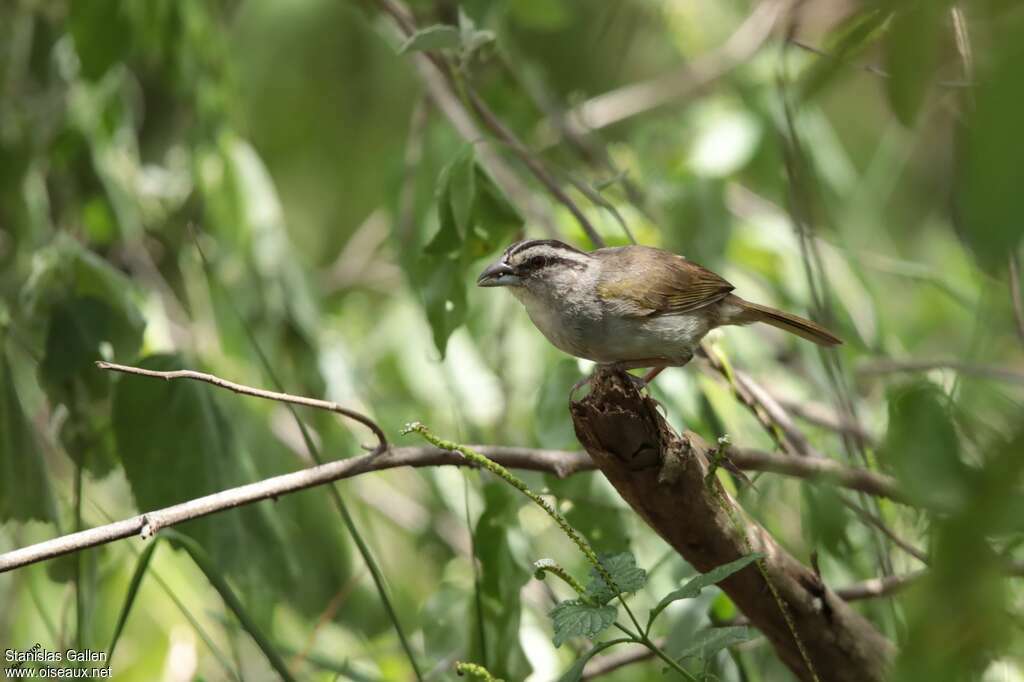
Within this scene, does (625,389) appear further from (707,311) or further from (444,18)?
(444,18)

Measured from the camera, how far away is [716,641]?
2184 mm

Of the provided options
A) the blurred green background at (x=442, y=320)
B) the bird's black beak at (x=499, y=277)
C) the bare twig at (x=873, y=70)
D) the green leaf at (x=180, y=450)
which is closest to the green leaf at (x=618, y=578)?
the blurred green background at (x=442, y=320)

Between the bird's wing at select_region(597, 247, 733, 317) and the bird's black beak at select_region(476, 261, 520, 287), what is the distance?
0.29m

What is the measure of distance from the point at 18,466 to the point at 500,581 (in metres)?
1.30

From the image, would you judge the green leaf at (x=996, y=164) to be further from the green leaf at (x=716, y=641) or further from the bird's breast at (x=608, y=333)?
the bird's breast at (x=608, y=333)

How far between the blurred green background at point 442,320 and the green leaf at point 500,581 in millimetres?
11

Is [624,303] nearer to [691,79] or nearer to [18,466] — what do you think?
[18,466]

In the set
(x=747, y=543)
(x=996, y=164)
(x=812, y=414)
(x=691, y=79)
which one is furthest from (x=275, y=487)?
(x=691, y=79)

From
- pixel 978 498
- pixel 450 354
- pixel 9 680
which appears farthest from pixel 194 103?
pixel 978 498

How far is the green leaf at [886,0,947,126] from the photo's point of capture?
3.54 feet

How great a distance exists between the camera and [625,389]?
229 centimetres

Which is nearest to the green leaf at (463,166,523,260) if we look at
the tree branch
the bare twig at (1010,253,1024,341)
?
the bare twig at (1010,253,1024,341)

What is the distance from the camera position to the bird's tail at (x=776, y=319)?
3.43 m

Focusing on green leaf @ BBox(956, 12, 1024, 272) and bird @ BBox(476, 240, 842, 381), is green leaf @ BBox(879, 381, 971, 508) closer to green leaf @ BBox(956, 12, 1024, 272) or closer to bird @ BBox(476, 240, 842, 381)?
green leaf @ BBox(956, 12, 1024, 272)
